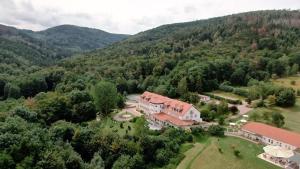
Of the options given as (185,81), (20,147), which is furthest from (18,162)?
(185,81)

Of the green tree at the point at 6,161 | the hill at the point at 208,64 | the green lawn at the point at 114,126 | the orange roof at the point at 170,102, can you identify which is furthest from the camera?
the hill at the point at 208,64

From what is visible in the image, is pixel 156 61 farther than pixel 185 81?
Yes

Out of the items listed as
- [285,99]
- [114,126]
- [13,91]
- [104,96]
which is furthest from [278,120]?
[13,91]

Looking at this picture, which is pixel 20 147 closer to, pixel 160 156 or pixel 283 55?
pixel 160 156

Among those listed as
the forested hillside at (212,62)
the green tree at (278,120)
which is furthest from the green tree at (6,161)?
the forested hillside at (212,62)

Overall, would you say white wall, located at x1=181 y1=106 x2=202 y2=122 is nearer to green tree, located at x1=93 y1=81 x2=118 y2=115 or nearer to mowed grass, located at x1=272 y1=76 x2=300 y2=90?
green tree, located at x1=93 y1=81 x2=118 y2=115

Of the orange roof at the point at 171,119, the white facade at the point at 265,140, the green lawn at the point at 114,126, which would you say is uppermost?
the orange roof at the point at 171,119

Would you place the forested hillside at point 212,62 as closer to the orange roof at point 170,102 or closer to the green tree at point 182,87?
the green tree at point 182,87
